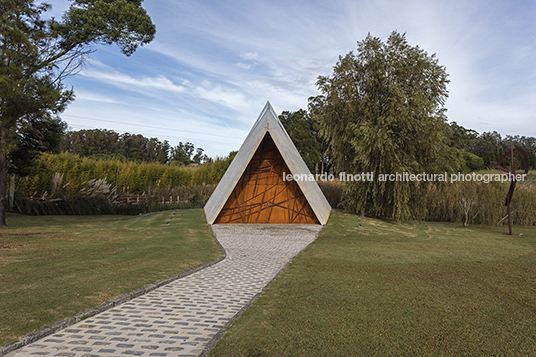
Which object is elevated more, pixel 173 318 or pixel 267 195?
pixel 267 195

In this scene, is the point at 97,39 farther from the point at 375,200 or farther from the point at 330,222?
the point at 375,200

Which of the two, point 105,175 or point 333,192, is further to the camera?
point 333,192

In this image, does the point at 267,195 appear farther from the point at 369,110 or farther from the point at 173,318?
the point at 173,318

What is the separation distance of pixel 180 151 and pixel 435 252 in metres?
55.8

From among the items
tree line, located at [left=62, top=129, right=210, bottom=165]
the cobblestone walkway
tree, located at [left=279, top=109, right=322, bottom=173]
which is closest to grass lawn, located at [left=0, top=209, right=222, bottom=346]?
the cobblestone walkway

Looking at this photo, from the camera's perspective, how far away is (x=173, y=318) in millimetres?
3615

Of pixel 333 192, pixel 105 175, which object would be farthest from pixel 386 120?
pixel 105 175

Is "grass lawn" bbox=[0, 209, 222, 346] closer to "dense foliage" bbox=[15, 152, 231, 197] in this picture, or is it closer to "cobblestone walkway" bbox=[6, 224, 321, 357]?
"cobblestone walkway" bbox=[6, 224, 321, 357]

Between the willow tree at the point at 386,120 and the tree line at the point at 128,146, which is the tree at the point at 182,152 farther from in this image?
the willow tree at the point at 386,120

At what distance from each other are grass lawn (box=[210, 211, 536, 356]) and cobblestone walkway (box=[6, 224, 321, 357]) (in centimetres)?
29

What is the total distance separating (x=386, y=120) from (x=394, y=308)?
10319 mm

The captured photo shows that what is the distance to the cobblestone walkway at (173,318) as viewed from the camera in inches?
113

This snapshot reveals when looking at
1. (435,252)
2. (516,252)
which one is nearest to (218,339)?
(435,252)

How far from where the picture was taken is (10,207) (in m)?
13.8
